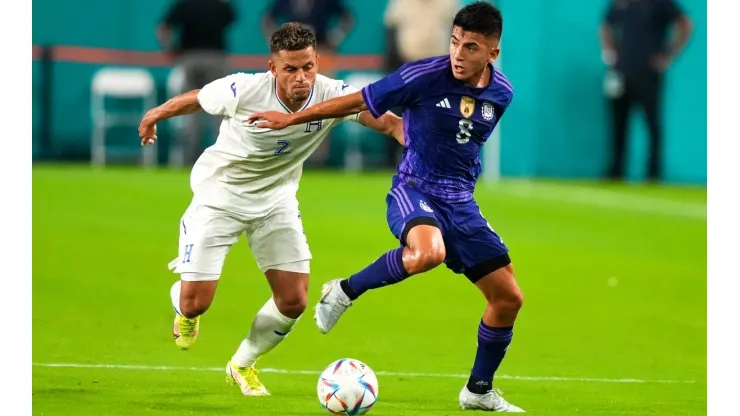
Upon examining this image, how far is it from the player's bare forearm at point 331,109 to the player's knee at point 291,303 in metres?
1.20

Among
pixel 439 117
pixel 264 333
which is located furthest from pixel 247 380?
pixel 439 117

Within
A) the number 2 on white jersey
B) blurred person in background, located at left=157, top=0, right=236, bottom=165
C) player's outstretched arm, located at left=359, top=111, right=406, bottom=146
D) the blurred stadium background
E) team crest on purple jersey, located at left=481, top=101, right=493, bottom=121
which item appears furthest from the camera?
blurred person in background, located at left=157, top=0, right=236, bottom=165

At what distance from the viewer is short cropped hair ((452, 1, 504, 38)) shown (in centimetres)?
724

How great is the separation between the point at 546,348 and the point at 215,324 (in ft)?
8.60

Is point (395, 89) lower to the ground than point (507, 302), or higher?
higher

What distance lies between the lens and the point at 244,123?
7812mm

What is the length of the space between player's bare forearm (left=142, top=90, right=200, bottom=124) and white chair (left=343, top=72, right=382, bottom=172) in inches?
622

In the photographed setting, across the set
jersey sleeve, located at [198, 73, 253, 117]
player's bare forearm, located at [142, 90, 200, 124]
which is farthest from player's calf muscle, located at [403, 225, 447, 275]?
player's bare forearm, located at [142, 90, 200, 124]

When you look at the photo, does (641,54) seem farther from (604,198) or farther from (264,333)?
(264,333)

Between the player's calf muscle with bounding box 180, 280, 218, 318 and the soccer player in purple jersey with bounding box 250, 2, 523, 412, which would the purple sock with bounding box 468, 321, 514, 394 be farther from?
the player's calf muscle with bounding box 180, 280, 218, 318

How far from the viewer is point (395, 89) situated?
7.29 metres

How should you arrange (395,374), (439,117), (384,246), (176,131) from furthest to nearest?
(176,131) < (384,246) < (395,374) < (439,117)

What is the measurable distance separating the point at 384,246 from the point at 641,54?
7594 millimetres

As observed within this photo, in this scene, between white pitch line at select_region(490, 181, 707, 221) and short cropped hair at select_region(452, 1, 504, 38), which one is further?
white pitch line at select_region(490, 181, 707, 221)
